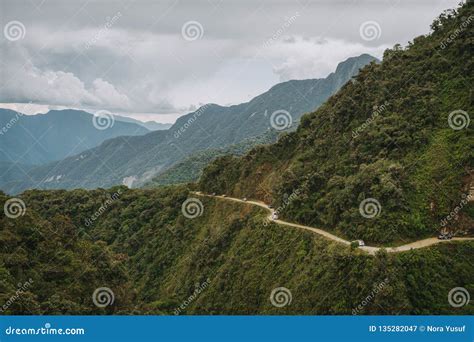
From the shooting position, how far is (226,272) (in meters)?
36.4

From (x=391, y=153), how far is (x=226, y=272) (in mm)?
15099

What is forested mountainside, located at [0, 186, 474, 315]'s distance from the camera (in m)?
24.1

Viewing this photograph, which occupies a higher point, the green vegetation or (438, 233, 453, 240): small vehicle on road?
the green vegetation

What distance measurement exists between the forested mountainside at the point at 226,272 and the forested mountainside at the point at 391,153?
2357mm

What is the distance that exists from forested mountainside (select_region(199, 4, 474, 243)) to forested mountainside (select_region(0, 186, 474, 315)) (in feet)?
7.73

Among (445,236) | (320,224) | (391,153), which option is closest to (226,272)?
(320,224)

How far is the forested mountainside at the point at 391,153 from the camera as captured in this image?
28.9m

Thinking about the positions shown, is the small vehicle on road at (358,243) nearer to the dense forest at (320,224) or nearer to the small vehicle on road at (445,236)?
the dense forest at (320,224)

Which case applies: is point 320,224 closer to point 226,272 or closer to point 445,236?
point 226,272

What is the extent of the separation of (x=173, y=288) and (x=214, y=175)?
15.0 metres

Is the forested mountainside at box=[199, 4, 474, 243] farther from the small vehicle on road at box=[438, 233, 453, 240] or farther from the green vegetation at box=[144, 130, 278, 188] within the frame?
the green vegetation at box=[144, 130, 278, 188]

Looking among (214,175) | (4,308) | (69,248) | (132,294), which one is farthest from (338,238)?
(214,175)

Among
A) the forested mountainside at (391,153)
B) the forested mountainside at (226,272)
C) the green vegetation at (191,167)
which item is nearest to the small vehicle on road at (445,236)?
the forested mountainside at (391,153)

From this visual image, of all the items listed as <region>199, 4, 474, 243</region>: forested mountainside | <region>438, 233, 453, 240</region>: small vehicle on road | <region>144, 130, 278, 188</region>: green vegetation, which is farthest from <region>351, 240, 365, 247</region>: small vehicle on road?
<region>144, 130, 278, 188</region>: green vegetation
